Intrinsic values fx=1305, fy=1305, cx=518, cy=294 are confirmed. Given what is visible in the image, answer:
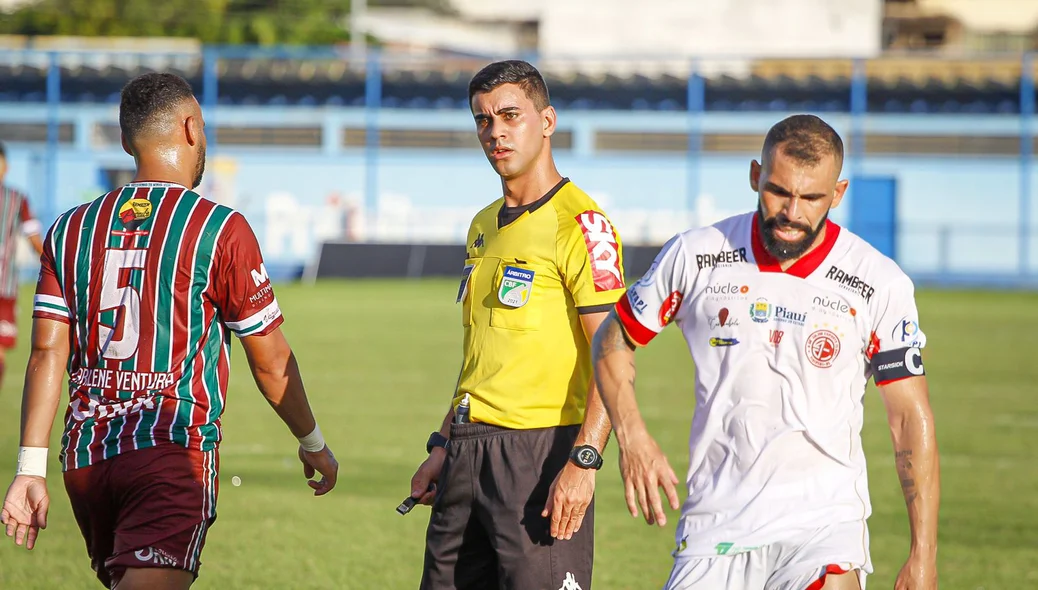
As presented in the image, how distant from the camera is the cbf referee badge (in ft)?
14.3

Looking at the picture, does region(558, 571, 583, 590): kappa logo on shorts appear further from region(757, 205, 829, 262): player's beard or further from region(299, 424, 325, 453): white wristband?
region(757, 205, 829, 262): player's beard

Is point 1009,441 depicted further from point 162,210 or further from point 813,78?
point 813,78

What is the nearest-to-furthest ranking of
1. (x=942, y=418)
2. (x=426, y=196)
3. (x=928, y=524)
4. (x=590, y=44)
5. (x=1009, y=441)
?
(x=928, y=524) → (x=1009, y=441) → (x=942, y=418) → (x=426, y=196) → (x=590, y=44)

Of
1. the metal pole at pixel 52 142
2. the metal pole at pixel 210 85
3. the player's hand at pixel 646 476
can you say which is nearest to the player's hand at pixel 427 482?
the player's hand at pixel 646 476

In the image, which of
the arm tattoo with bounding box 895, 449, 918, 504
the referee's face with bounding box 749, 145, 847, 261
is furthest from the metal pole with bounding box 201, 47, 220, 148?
the arm tattoo with bounding box 895, 449, 918, 504

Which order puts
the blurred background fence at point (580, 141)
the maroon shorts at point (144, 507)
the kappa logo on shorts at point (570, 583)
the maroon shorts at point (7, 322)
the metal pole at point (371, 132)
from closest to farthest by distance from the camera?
the maroon shorts at point (144, 507) < the kappa logo on shorts at point (570, 583) < the maroon shorts at point (7, 322) < the metal pole at point (371, 132) < the blurred background fence at point (580, 141)

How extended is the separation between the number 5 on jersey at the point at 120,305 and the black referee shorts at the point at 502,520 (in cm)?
113

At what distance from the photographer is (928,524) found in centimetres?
370

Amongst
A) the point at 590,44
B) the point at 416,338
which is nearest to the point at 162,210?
the point at 416,338

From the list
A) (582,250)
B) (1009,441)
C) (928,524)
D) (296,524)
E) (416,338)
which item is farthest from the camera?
(416,338)

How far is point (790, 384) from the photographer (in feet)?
12.5

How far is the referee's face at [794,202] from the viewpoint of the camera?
380 centimetres

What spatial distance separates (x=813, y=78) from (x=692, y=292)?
39.5 metres

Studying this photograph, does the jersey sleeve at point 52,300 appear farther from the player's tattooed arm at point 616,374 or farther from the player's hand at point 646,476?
the player's hand at point 646,476
